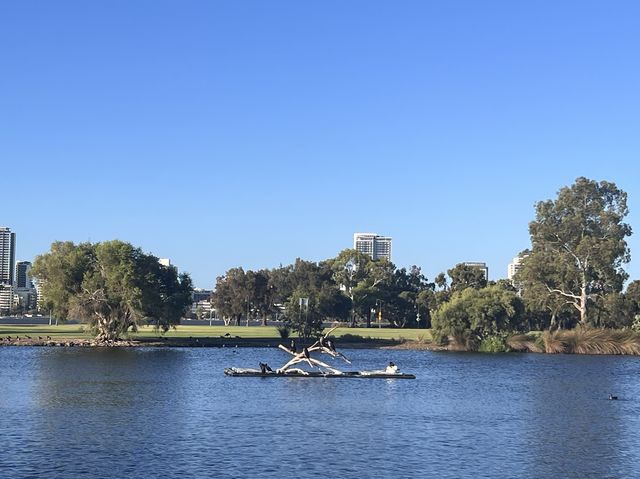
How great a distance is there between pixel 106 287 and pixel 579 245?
207 feet

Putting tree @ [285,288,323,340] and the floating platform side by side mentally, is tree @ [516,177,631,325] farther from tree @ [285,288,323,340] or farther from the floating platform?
the floating platform

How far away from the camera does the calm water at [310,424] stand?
1368 inches

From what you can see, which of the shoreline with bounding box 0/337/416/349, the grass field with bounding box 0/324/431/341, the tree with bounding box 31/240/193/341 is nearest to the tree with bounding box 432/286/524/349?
the shoreline with bounding box 0/337/416/349

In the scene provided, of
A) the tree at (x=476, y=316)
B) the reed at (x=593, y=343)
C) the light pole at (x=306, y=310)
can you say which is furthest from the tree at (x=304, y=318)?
the reed at (x=593, y=343)

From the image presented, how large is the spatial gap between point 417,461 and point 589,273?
97153mm

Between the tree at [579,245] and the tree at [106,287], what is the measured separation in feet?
169

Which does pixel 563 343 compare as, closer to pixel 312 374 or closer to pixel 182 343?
pixel 182 343

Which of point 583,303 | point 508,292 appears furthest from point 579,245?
point 508,292

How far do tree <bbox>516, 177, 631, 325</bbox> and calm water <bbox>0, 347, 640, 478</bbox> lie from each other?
45.8m

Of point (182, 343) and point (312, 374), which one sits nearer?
point (312, 374)

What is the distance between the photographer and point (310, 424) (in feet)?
149

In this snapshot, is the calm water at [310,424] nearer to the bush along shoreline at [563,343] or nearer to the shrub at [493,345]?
the shrub at [493,345]

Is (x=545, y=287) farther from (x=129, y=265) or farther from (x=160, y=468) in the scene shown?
(x=160, y=468)

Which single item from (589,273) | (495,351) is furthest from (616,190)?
(495,351)
